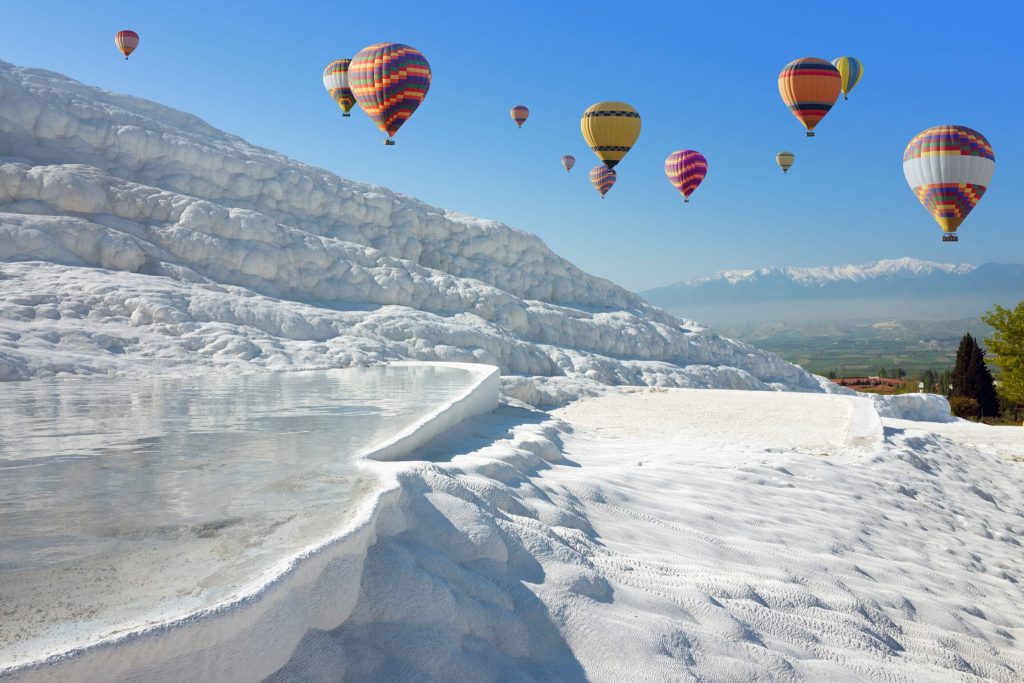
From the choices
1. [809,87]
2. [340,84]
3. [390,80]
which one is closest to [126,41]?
[340,84]

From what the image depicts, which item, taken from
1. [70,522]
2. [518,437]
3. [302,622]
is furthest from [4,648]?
[518,437]

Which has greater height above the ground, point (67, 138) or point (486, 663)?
point (67, 138)

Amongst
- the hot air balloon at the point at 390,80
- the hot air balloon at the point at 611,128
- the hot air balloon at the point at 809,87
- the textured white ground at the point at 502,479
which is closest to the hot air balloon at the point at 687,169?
the hot air balloon at the point at 611,128

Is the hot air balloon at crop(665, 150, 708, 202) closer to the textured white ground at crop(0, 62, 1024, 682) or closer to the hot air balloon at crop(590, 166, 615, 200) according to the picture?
the hot air balloon at crop(590, 166, 615, 200)

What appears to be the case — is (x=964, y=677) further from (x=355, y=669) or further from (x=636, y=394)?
(x=636, y=394)

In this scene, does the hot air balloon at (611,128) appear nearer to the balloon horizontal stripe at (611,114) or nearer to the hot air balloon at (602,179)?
the balloon horizontal stripe at (611,114)

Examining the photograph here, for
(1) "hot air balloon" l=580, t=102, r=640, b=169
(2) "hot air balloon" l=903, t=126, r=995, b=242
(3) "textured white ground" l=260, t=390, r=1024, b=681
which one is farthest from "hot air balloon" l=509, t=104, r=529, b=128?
(3) "textured white ground" l=260, t=390, r=1024, b=681
